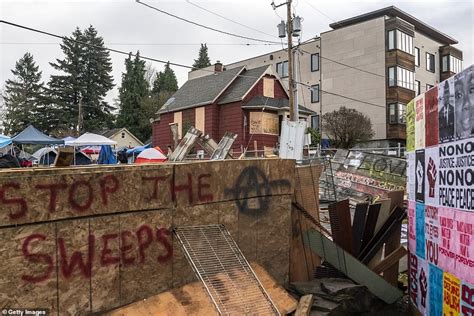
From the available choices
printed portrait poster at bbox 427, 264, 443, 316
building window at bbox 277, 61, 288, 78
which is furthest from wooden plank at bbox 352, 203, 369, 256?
building window at bbox 277, 61, 288, 78

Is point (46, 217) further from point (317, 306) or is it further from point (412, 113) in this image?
point (412, 113)

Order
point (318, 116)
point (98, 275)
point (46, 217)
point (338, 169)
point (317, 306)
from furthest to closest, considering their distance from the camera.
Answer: point (318, 116)
point (338, 169)
point (317, 306)
point (98, 275)
point (46, 217)

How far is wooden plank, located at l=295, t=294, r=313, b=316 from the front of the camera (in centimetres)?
450

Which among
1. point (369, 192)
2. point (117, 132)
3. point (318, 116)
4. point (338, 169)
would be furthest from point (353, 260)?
point (117, 132)

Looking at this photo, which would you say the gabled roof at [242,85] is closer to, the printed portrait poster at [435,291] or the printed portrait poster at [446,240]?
the printed portrait poster at [435,291]

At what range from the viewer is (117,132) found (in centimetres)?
5359

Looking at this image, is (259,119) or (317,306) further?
(259,119)

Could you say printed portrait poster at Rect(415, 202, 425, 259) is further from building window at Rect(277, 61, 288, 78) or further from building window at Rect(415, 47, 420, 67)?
building window at Rect(415, 47, 420, 67)

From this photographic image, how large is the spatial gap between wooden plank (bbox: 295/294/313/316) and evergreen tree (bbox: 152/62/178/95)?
65633 mm

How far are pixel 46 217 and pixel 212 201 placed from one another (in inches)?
68.8

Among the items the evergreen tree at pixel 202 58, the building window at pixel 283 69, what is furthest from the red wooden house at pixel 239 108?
the evergreen tree at pixel 202 58

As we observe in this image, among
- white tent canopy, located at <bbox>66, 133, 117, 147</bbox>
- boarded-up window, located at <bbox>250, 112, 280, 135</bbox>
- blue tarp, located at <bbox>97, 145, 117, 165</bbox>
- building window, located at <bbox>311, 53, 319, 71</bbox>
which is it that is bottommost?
blue tarp, located at <bbox>97, 145, 117, 165</bbox>

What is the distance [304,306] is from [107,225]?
2.19 m

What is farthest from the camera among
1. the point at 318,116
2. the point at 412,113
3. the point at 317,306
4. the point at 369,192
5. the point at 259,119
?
the point at 318,116
